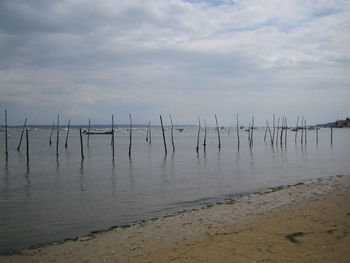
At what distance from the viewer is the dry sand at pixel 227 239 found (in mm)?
5781

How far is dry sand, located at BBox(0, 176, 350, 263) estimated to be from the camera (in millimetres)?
5781

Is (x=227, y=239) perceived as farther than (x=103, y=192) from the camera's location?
No

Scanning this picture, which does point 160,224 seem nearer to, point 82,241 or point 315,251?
point 82,241

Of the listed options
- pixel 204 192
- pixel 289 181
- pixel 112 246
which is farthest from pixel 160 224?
pixel 289 181

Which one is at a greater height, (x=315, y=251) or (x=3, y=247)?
(x=315, y=251)

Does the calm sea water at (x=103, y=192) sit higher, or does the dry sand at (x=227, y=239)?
the dry sand at (x=227, y=239)

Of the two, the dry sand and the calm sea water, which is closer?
the dry sand

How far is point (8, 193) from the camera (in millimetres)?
14180

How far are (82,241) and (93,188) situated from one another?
26.2 feet

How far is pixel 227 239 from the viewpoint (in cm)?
674

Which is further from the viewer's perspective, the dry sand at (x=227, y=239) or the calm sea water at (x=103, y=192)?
the calm sea water at (x=103, y=192)

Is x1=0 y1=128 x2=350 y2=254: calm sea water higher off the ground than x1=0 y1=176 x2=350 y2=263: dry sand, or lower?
lower

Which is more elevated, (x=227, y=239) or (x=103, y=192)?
(x=227, y=239)

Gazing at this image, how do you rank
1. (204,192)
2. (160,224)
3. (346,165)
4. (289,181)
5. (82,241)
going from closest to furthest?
1. (82,241)
2. (160,224)
3. (204,192)
4. (289,181)
5. (346,165)
